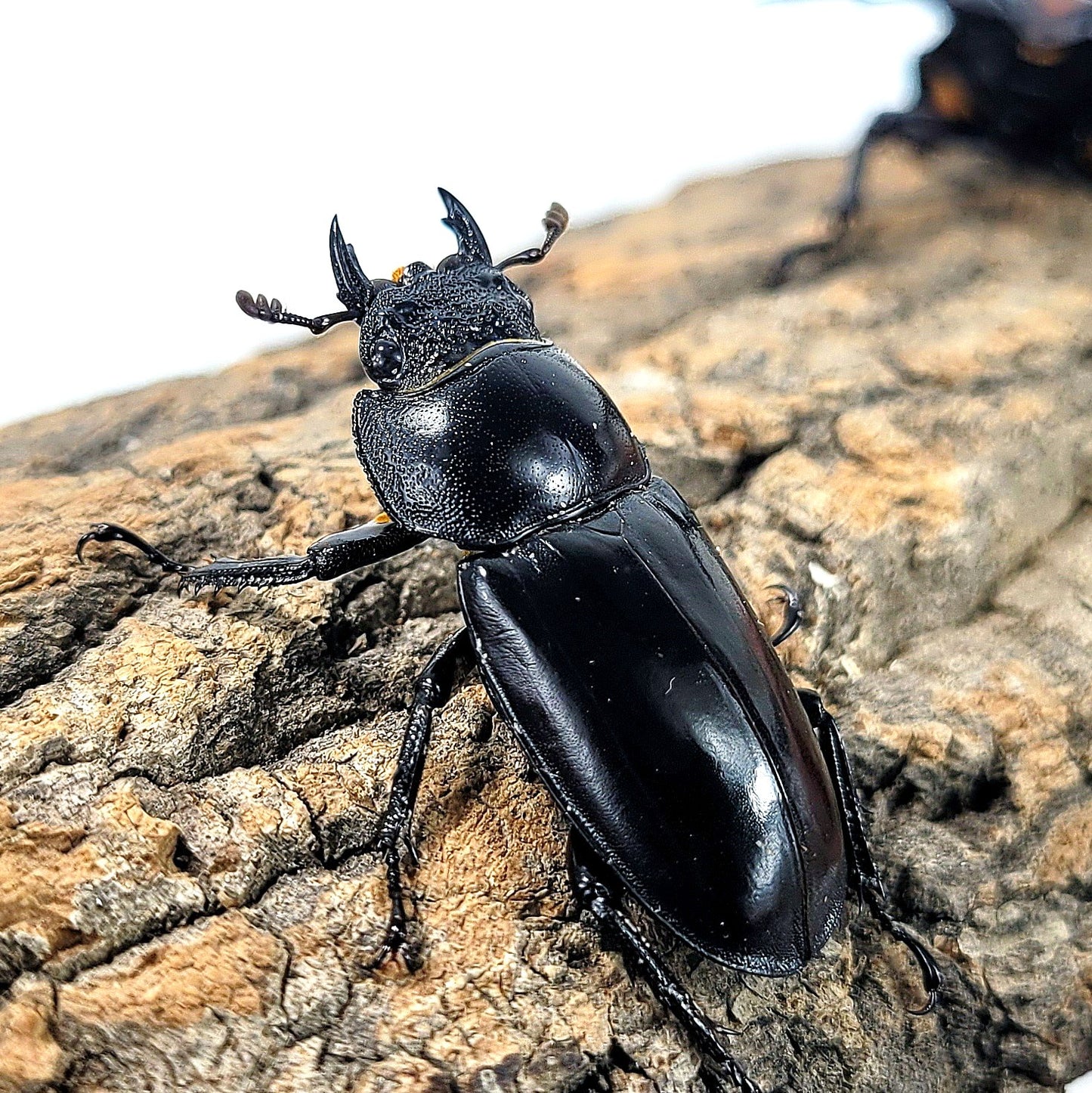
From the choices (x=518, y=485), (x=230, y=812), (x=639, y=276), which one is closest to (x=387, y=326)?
(x=518, y=485)

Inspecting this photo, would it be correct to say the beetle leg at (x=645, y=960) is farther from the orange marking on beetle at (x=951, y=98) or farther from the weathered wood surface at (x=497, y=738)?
the orange marking on beetle at (x=951, y=98)

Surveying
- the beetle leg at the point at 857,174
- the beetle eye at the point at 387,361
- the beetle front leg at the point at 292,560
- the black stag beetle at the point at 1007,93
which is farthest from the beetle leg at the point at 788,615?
the black stag beetle at the point at 1007,93

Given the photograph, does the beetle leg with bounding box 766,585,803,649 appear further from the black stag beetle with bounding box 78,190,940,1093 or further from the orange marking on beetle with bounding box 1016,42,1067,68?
the orange marking on beetle with bounding box 1016,42,1067,68

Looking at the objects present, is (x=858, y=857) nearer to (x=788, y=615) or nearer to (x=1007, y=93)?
(x=788, y=615)

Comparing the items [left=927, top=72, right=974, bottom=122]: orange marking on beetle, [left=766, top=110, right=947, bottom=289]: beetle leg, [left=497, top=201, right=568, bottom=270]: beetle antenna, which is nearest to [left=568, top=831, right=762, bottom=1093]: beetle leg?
[left=497, top=201, right=568, bottom=270]: beetle antenna

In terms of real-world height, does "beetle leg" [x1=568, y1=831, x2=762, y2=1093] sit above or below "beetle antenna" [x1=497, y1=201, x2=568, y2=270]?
below

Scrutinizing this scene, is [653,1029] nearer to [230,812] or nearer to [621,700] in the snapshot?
[621,700]

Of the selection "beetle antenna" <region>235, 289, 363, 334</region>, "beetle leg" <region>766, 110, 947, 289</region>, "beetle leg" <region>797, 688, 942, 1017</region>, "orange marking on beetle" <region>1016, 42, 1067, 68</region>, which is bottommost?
"beetle leg" <region>797, 688, 942, 1017</region>

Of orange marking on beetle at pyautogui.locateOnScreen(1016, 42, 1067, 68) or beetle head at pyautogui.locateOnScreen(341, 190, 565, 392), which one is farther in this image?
orange marking on beetle at pyautogui.locateOnScreen(1016, 42, 1067, 68)
